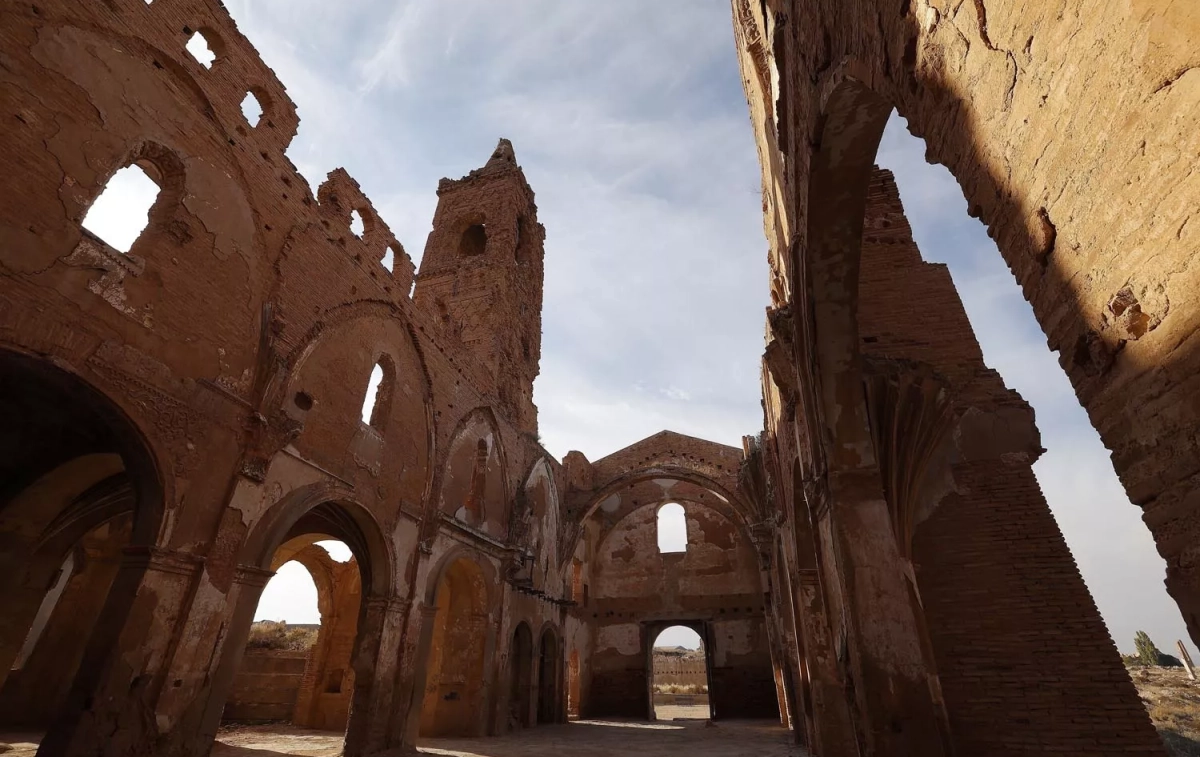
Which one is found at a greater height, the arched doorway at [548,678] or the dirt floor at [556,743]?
the arched doorway at [548,678]

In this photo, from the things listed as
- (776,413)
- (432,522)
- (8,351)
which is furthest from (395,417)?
(776,413)

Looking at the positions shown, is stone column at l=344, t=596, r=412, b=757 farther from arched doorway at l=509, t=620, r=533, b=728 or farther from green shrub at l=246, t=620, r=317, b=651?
green shrub at l=246, t=620, r=317, b=651

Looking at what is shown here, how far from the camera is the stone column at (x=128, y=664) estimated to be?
5.39m

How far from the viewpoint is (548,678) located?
1650cm

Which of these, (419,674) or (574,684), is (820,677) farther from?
(574,684)

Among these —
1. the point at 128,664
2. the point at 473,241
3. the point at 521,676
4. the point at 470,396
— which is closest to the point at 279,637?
the point at 521,676

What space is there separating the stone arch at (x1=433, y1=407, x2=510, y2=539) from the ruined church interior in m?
0.16

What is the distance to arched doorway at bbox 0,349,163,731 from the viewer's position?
5.80 m

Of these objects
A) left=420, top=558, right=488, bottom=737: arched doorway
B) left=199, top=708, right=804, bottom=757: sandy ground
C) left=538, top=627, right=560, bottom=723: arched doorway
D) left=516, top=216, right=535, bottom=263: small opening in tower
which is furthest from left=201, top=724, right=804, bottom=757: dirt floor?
left=516, top=216, right=535, bottom=263: small opening in tower

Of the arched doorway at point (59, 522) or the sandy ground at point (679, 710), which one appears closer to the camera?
the arched doorway at point (59, 522)

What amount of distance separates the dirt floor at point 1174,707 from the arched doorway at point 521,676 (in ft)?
38.7

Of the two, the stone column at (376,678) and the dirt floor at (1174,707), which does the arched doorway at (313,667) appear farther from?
the dirt floor at (1174,707)

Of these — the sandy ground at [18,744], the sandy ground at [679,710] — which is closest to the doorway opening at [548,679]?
the sandy ground at [679,710]

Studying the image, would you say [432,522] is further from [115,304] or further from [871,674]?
[871,674]
